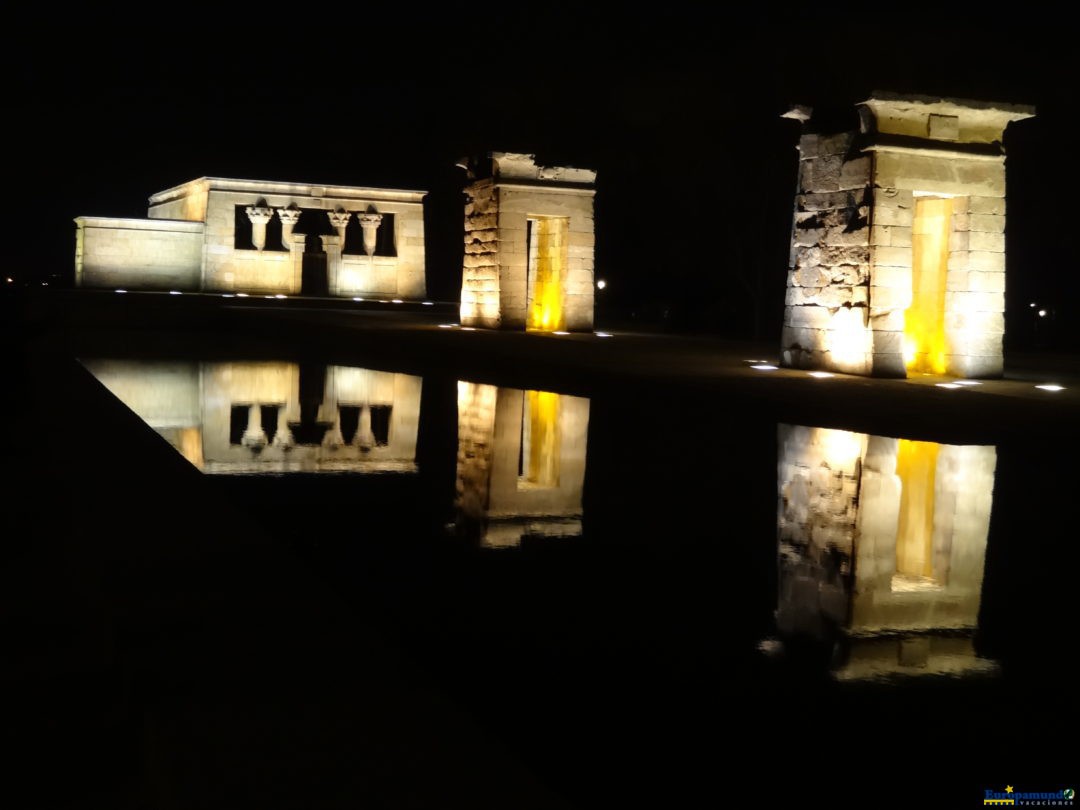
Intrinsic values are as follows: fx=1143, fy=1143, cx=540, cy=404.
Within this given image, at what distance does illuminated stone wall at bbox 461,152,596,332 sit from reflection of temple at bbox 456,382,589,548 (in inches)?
414

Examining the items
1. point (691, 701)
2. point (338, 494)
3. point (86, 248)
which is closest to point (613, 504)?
point (338, 494)

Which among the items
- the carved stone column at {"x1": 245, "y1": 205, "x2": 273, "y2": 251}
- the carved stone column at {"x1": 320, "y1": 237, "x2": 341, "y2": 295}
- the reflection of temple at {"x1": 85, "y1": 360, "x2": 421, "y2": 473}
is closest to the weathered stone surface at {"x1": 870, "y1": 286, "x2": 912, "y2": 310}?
the reflection of temple at {"x1": 85, "y1": 360, "x2": 421, "y2": 473}

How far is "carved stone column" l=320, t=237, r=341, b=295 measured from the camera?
122 feet

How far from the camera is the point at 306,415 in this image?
39.7 feet

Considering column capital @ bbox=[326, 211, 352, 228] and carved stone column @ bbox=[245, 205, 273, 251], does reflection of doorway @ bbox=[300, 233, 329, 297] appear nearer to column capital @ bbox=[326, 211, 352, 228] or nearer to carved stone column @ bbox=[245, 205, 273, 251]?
column capital @ bbox=[326, 211, 352, 228]

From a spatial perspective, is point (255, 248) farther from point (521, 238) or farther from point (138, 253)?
point (521, 238)

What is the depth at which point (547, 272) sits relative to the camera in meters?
26.1

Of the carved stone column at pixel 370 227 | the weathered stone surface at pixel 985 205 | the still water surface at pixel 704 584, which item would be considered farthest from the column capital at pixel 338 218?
the still water surface at pixel 704 584

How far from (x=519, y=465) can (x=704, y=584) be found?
3.89 metres

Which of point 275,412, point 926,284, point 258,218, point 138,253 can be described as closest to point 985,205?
point 926,284

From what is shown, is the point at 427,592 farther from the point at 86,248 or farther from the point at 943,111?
the point at 86,248

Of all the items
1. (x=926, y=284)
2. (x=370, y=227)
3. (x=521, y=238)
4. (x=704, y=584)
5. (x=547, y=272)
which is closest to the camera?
(x=704, y=584)

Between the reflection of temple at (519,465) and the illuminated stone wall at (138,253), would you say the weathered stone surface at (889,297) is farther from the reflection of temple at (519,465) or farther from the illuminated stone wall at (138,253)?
the illuminated stone wall at (138,253)

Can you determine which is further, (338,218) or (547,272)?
(338,218)
